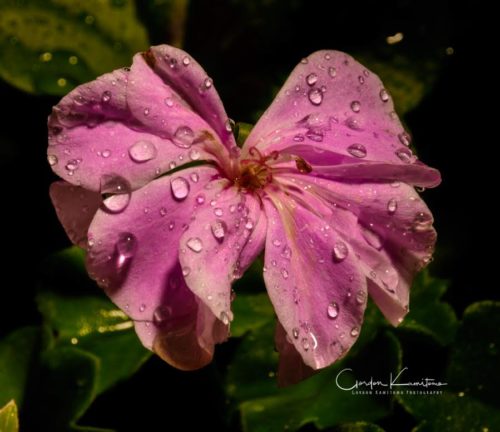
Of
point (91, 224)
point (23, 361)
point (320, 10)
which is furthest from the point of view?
point (320, 10)

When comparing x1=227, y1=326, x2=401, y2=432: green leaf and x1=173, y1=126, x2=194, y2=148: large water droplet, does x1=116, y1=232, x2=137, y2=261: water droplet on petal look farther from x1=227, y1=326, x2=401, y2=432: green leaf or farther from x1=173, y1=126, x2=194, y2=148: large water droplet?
x1=227, y1=326, x2=401, y2=432: green leaf

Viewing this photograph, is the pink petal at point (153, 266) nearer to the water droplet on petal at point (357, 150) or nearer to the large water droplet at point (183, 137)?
the large water droplet at point (183, 137)

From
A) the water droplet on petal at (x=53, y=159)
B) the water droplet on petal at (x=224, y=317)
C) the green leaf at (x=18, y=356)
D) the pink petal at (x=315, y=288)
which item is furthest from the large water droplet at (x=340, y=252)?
the green leaf at (x=18, y=356)

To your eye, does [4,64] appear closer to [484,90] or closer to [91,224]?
[91,224]

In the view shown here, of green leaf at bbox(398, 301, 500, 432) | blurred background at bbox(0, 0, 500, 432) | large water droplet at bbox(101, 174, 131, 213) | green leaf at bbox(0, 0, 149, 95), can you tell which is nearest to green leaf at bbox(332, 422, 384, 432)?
blurred background at bbox(0, 0, 500, 432)

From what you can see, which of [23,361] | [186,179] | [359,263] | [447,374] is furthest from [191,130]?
[447,374]

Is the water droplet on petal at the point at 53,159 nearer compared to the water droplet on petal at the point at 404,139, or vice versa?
the water droplet on petal at the point at 53,159
